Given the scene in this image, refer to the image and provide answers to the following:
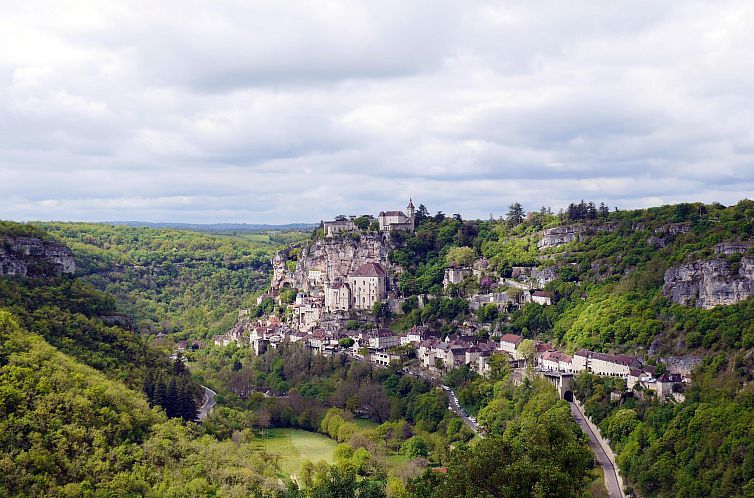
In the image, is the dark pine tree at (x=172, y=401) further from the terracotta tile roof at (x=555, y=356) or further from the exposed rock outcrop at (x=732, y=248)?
→ the exposed rock outcrop at (x=732, y=248)

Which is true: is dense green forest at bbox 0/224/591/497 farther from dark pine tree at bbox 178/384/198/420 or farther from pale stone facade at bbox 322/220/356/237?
pale stone facade at bbox 322/220/356/237

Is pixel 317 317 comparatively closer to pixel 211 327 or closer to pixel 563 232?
pixel 211 327

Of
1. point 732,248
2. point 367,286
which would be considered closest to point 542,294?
point 732,248

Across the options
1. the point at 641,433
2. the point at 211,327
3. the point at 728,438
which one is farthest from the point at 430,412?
the point at 211,327

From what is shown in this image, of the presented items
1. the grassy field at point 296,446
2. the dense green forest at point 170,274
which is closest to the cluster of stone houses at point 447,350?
the grassy field at point 296,446

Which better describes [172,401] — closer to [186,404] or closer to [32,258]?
[186,404]

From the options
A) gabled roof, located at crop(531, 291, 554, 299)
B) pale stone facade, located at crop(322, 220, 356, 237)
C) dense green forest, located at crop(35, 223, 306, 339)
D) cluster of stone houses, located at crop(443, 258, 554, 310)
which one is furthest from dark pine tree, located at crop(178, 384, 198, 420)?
pale stone facade, located at crop(322, 220, 356, 237)
